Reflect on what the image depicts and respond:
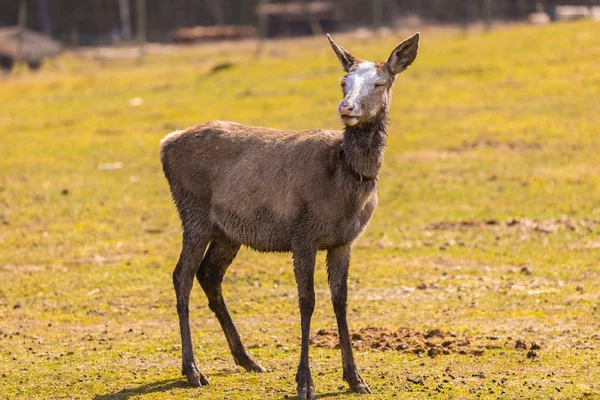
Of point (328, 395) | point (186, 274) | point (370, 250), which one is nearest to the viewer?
point (328, 395)

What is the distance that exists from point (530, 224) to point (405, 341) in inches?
247

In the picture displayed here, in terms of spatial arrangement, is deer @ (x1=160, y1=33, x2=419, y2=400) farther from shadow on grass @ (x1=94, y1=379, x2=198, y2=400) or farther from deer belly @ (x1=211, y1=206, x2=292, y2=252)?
shadow on grass @ (x1=94, y1=379, x2=198, y2=400)

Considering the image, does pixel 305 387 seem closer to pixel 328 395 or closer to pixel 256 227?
pixel 328 395

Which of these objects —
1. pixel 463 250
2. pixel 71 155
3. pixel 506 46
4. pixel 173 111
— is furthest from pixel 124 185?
pixel 506 46

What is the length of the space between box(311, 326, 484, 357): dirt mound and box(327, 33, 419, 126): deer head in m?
2.63

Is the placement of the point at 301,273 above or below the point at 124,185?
above

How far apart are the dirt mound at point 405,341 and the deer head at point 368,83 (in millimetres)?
2628

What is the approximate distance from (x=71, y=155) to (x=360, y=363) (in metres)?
15.3

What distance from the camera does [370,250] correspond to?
53.4 ft

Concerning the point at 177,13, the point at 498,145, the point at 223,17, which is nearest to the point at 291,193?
the point at 498,145

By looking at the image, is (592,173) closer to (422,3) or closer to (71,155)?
(71,155)

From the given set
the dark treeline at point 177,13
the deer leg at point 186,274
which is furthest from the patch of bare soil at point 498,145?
the dark treeline at point 177,13

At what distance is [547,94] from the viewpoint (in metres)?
28.9

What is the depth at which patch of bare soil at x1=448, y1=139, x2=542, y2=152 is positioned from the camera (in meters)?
23.5
